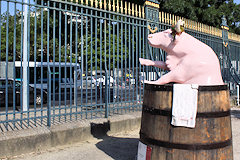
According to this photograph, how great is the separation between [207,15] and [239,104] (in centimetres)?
1188

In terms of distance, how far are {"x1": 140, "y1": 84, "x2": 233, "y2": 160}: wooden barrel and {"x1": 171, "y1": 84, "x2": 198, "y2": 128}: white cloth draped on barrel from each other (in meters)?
0.05

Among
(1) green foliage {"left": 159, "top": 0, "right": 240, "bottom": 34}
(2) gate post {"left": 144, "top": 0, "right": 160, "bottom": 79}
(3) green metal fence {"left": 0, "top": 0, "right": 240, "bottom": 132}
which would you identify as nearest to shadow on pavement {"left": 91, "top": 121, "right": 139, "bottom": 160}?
(3) green metal fence {"left": 0, "top": 0, "right": 240, "bottom": 132}

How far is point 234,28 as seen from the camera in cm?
2425

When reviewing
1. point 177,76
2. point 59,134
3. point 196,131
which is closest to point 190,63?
point 177,76

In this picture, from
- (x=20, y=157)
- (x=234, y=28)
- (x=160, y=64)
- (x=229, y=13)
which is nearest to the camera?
(x=160, y=64)

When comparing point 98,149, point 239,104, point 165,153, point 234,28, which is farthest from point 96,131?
point 234,28

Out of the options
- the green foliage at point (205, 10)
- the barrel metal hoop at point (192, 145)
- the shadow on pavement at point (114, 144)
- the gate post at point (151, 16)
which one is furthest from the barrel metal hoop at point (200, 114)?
the green foliage at point (205, 10)

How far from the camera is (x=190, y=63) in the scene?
106 inches

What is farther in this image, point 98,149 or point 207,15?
point 207,15

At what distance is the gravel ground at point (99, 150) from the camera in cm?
369

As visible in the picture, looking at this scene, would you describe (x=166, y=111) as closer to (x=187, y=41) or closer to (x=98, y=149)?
(x=187, y=41)

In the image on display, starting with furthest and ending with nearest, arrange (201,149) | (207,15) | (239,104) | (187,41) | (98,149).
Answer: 1. (207,15)
2. (239,104)
3. (98,149)
4. (187,41)
5. (201,149)

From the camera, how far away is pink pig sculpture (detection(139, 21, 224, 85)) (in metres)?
2.66

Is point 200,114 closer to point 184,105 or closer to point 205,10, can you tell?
point 184,105
